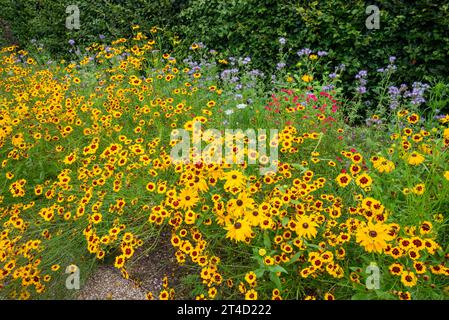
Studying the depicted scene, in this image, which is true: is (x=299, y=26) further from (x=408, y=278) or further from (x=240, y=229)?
(x=408, y=278)

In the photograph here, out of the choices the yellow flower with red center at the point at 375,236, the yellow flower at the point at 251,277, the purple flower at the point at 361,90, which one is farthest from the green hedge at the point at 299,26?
the yellow flower at the point at 251,277

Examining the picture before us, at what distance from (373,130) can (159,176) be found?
2144mm

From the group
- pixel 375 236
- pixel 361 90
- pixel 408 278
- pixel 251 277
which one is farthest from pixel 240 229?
pixel 361 90

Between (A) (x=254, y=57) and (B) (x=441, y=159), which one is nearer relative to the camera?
(B) (x=441, y=159)

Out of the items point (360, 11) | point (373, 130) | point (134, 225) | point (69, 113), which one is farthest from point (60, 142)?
point (360, 11)

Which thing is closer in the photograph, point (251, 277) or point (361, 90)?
point (251, 277)

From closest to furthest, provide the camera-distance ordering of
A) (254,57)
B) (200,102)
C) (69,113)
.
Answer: (69,113), (200,102), (254,57)

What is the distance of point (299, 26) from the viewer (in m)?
4.72

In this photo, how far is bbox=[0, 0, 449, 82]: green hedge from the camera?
397 centimetres

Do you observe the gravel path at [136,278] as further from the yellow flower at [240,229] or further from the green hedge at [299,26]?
the green hedge at [299,26]

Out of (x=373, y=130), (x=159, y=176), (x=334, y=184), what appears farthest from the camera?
(x=373, y=130)

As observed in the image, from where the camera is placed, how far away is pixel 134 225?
274 centimetres
